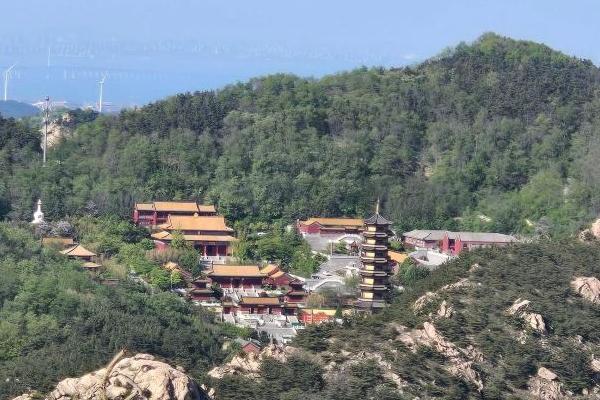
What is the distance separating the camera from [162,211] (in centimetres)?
3862

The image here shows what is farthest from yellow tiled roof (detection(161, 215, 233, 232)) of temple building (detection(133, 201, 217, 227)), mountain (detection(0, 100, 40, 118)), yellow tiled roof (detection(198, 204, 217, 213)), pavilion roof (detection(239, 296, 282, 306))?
mountain (detection(0, 100, 40, 118))

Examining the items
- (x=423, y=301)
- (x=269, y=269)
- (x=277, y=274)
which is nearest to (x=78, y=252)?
(x=269, y=269)

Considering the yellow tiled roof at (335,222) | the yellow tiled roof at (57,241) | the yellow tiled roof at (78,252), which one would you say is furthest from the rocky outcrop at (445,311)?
the yellow tiled roof at (335,222)

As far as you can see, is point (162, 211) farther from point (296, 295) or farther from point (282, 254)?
point (296, 295)

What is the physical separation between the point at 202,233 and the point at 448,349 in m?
14.8

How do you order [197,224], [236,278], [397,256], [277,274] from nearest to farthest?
[236,278] → [277,274] → [397,256] → [197,224]

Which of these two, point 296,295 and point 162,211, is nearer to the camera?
point 296,295

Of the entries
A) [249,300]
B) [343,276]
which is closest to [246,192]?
Answer: [343,276]

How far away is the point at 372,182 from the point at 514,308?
58.7ft

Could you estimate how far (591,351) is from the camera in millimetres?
24125

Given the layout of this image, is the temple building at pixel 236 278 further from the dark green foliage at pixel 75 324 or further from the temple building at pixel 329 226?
the temple building at pixel 329 226

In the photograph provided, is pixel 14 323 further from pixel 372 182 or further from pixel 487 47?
pixel 487 47

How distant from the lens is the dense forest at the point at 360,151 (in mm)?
40125

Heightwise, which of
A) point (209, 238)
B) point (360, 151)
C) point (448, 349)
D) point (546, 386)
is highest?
point (360, 151)
